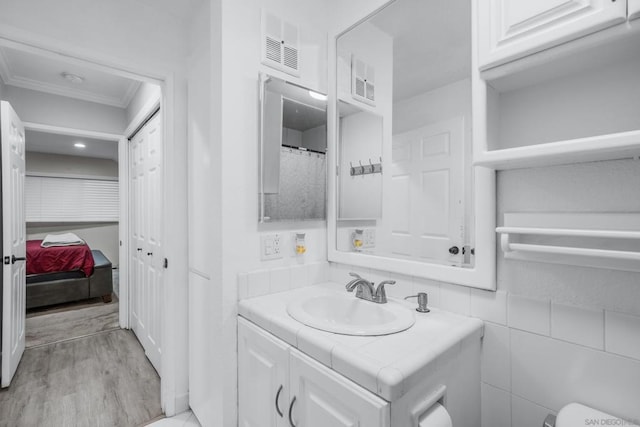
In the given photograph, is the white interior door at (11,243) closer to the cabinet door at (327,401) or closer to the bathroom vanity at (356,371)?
the bathroom vanity at (356,371)

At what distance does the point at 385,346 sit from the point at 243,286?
0.75 metres

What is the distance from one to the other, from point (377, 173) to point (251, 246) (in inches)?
28.7

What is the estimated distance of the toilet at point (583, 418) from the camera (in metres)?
0.83

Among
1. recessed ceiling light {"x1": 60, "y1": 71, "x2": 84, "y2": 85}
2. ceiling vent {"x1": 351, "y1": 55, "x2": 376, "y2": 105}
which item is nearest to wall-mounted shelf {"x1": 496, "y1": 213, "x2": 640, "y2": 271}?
ceiling vent {"x1": 351, "y1": 55, "x2": 376, "y2": 105}

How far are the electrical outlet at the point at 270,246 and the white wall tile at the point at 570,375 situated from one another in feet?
3.40

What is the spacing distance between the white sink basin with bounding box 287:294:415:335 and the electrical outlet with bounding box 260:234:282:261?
285 mm

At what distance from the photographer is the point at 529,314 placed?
1.02 metres

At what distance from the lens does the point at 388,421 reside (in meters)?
0.77

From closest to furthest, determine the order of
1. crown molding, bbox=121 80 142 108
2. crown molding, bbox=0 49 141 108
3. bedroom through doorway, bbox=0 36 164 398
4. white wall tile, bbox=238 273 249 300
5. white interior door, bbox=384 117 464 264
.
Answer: white interior door, bbox=384 117 464 264 < white wall tile, bbox=238 273 249 300 < bedroom through doorway, bbox=0 36 164 398 < crown molding, bbox=0 49 141 108 < crown molding, bbox=121 80 142 108

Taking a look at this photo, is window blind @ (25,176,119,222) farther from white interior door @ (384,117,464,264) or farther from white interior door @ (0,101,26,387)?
white interior door @ (384,117,464,264)

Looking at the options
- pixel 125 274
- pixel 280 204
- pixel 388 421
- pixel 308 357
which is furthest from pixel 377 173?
pixel 125 274

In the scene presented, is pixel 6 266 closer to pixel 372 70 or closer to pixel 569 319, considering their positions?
pixel 372 70

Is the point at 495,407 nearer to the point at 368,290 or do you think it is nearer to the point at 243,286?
the point at 368,290

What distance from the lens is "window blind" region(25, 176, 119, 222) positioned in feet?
17.6
